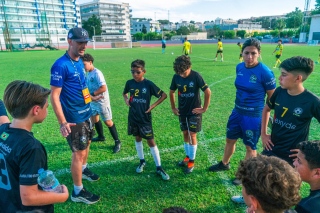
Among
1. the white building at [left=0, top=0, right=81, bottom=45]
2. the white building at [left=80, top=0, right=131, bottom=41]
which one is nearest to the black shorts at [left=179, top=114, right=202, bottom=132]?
the white building at [left=0, top=0, right=81, bottom=45]

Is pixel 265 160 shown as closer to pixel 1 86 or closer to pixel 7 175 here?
pixel 7 175

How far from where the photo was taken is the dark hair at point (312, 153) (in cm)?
185

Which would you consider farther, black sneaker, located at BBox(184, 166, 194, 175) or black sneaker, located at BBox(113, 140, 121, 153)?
black sneaker, located at BBox(113, 140, 121, 153)

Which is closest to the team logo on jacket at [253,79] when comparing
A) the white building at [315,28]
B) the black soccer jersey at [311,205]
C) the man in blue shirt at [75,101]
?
the black soccer jersey at [311,205]

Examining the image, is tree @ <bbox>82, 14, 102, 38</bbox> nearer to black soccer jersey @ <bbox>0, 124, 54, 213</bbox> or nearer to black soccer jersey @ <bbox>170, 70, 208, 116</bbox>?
black soccer jersey @ <bbox>170, 70, 208, 116</bbox>

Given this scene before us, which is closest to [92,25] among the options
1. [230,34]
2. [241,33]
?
[230,34]

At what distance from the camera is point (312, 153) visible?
6.17 ft

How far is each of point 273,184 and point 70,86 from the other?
2.85m

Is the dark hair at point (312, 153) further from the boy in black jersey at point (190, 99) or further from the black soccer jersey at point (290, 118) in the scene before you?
the boy in black jersey at point (190, 99)

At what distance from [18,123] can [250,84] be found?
10.2 ft

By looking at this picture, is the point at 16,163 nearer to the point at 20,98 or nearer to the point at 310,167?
the point at 20,98

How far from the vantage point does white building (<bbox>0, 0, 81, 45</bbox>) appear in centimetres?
6878

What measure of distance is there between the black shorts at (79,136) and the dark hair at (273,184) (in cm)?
256

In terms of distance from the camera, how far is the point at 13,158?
154 cm
